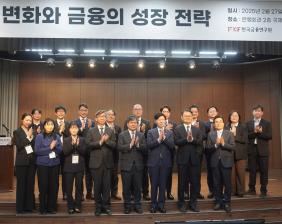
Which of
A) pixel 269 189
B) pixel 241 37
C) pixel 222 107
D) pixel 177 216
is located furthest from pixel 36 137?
pixel 222 107

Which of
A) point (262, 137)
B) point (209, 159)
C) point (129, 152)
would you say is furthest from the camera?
point (262, 137)

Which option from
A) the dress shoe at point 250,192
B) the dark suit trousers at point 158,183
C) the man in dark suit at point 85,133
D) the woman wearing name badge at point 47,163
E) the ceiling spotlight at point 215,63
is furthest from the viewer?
the ceiling spotlight at point 215,63

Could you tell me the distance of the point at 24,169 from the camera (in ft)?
15.6

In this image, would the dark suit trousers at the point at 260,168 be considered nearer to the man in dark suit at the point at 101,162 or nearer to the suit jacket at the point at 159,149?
the suit jacket at the point at 159,149

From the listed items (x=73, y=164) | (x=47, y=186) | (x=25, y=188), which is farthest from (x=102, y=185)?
(x=25, y=188)

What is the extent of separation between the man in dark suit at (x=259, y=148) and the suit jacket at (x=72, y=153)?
2.58 meters

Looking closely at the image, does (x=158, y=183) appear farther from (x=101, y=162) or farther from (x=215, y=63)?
(x=215, y=63)

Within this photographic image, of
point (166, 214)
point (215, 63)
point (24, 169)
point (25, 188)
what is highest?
point (215, 63)

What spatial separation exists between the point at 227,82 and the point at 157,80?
5.94ft

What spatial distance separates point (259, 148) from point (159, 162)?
1.67 metres

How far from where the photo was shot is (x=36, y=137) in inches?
188

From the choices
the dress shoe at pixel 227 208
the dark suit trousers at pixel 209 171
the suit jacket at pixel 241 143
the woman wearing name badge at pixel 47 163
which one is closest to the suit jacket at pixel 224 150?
the dark suit trousers at pixel 209 171

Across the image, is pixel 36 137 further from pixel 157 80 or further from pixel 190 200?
pixel 157 80

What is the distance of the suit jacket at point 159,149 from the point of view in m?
4.82
